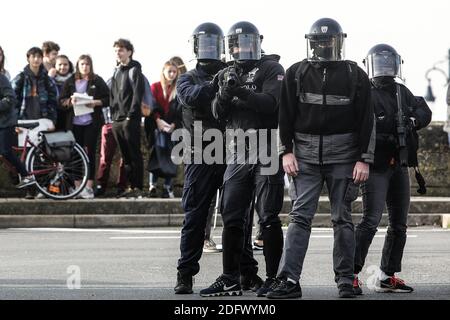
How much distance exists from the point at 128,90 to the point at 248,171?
7069mm

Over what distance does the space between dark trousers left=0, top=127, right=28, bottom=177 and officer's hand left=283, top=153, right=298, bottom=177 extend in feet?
23.3

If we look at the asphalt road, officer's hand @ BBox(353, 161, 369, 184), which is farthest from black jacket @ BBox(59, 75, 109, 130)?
officer's hand @ BBox(353, 161, 369, 184)

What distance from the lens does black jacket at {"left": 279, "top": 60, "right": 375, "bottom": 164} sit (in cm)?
807

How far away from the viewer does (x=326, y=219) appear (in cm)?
1520

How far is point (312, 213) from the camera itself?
817cm

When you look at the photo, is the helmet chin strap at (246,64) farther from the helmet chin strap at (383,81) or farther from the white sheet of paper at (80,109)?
the white sheet of paper at (80,109)

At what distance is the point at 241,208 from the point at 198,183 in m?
0.40

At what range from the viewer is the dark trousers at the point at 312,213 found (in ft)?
26.6

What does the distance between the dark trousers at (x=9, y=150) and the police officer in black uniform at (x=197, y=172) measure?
21.2ft

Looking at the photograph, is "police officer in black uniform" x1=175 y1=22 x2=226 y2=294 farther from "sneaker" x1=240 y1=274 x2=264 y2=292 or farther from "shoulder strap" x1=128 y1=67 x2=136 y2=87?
"shoulder strap" x1=128 y1=67 x2=136 y2=87

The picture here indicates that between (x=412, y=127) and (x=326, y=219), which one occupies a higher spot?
(x=412, y=127)

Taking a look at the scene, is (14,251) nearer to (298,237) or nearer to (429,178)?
(298,237)
